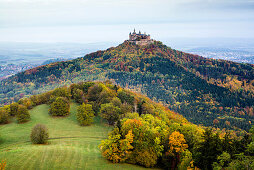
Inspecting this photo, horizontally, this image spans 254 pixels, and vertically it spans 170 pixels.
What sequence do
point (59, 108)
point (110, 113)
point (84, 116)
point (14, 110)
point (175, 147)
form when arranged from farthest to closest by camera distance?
→ point (59, 108) → point (14, 110) → point (84, 116) → point (110, 113) → point (175, 147)

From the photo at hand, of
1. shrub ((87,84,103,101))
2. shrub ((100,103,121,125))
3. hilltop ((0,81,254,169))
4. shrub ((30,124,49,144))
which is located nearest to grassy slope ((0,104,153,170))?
hilltop ((0,81,254,169))

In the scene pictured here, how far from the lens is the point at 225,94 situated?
17138cm

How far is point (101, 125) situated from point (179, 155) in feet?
108

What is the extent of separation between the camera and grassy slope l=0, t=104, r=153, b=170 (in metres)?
29.2

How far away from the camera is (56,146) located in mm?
37531

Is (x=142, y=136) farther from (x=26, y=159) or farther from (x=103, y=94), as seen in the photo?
(x=103, y=94)

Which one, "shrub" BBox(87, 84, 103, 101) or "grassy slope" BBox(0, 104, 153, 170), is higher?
"shrub" BBox(87, 84, 103, 101)

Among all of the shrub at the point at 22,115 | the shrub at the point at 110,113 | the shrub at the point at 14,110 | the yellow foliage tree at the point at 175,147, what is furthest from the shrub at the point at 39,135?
the yellow foliage tree at the point at 175,147

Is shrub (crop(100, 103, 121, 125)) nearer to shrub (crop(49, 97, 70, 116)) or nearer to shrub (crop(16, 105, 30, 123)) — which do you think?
shrub (crop(49, 97, 70, 116))

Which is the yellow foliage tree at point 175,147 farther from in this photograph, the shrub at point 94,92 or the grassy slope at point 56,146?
the shrub at point 94,92

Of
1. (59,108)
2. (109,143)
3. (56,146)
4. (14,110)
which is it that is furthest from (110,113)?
(14,110)

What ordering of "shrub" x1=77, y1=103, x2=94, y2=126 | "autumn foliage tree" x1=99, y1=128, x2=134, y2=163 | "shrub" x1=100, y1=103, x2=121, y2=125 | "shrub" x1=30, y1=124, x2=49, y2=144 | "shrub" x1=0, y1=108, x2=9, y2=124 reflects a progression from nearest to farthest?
"autumn foliage tree" x1=99, y1=128, x2=134, y2=163 < "shrub" x1=30, y1=124, x2=49, y2=144 < "shrub" x1=0, y1=108, x2=9, y2=124 < "shrub" x1=77, y1=103, x2=94, y2=126 < "shrub" x1=100, y1=103, x2=121, y2=125

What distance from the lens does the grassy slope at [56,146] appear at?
95.9 feet

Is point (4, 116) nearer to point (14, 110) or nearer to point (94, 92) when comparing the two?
point (14, 110)
